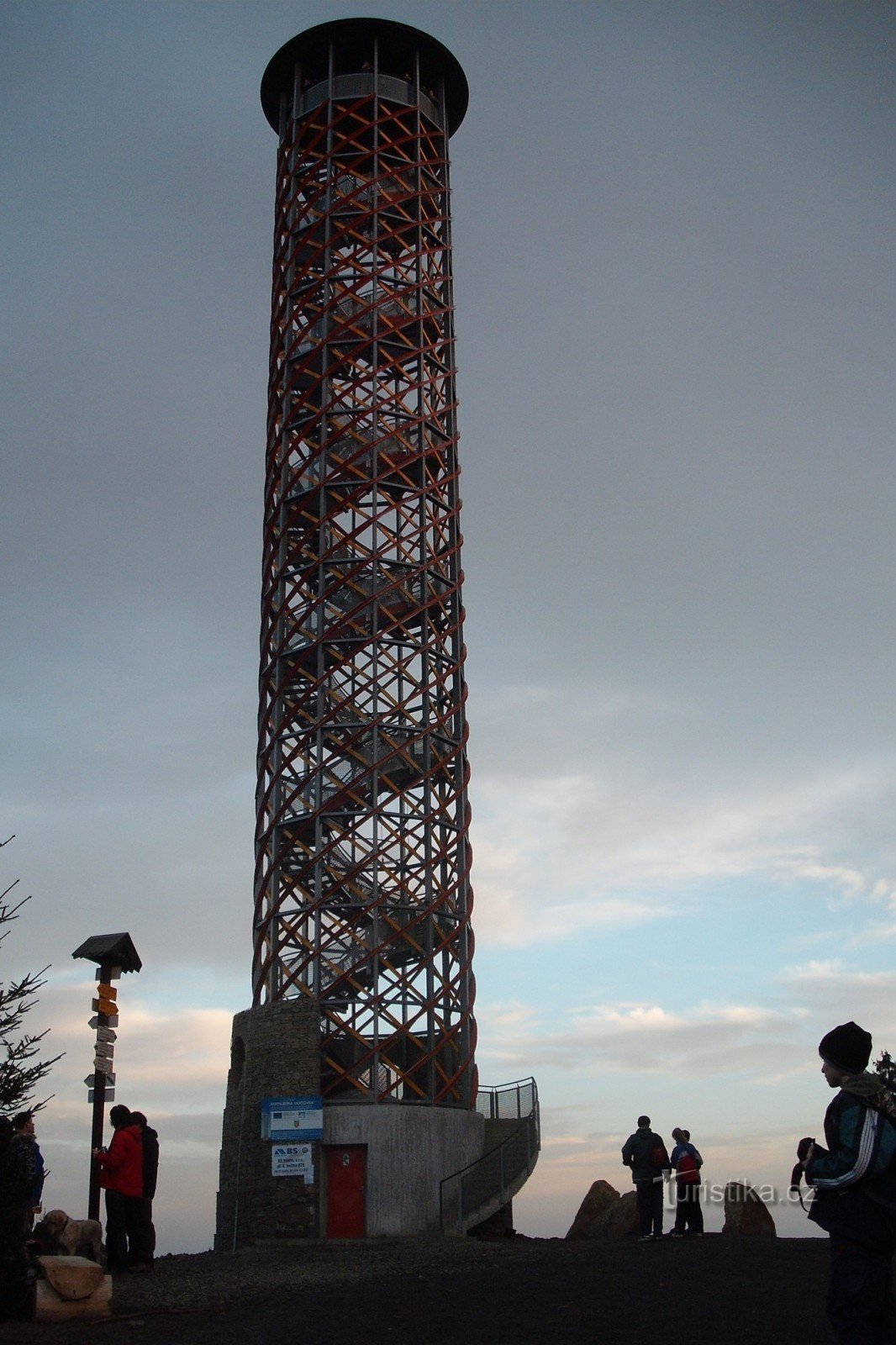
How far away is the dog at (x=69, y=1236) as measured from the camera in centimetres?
1051

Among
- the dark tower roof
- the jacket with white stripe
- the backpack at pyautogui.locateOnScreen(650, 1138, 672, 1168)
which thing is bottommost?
the backpack at pyautogui.locateOnScreen(650, 1138, 672, 1168)

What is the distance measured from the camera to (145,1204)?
1200cm

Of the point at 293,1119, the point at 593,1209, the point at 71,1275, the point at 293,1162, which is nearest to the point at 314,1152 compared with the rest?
the point at 293,1162

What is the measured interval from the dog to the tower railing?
12071mm

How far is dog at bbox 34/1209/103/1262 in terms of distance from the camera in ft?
34.5

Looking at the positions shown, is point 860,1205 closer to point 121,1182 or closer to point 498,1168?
point 121,1182

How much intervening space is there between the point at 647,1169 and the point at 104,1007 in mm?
6378

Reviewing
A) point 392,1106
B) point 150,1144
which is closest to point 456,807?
point 392,1106

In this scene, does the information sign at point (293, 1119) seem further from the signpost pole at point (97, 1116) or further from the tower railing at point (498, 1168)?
the signpost pole at point (97, 1116)

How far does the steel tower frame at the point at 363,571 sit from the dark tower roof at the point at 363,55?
0.13ft

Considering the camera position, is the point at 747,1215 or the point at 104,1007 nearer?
the point at 104,1007

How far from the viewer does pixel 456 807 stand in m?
25.2

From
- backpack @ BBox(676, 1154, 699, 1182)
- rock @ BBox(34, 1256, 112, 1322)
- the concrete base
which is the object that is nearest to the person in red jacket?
rock @ BBox(34, 1256, 112, 1322)

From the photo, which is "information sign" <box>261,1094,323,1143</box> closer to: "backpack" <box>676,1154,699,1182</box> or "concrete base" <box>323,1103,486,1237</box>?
"concrete base" <box>323,1103,486,1237</box>
